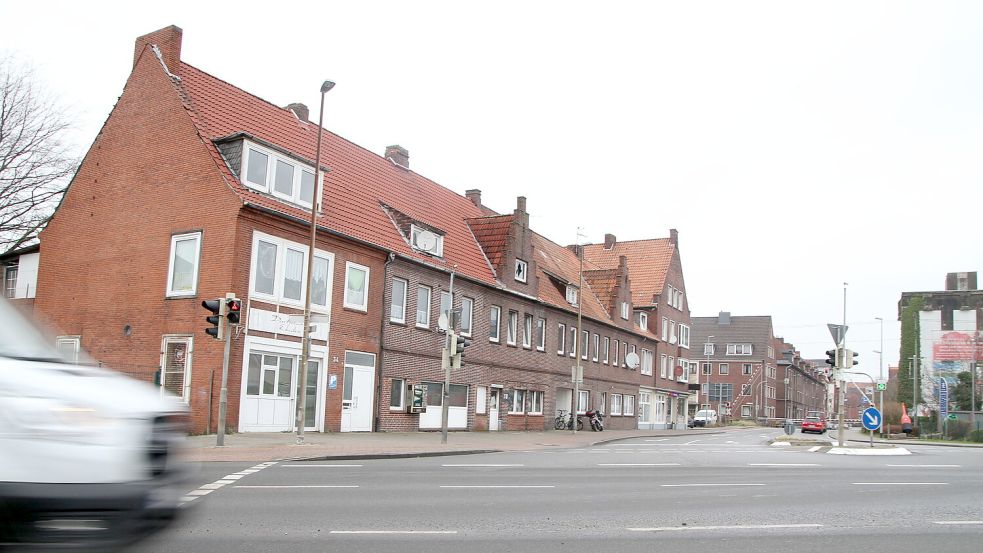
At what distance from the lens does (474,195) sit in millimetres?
45656

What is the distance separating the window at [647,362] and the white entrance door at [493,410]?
22.3 m

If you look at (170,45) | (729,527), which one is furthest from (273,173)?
(729,527)

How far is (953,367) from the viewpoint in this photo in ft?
220

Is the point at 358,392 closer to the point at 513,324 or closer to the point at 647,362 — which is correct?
the point at 513,324

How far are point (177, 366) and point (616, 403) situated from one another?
32.8 metres

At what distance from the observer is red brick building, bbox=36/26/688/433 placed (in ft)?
79.5

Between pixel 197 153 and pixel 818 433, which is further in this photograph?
pixel 818 433

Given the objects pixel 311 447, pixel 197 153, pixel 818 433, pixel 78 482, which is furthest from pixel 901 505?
pixel 818 433

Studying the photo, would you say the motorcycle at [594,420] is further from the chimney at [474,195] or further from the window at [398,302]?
the window at [398,302]

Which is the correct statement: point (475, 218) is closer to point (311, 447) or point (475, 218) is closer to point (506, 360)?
point (506, 360)

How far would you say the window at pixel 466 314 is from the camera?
114ft

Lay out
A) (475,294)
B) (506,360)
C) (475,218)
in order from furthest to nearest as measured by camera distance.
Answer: (475,218) → (506,360) → (475,294)

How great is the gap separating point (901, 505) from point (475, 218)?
97.7 ft

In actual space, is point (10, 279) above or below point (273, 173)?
below
